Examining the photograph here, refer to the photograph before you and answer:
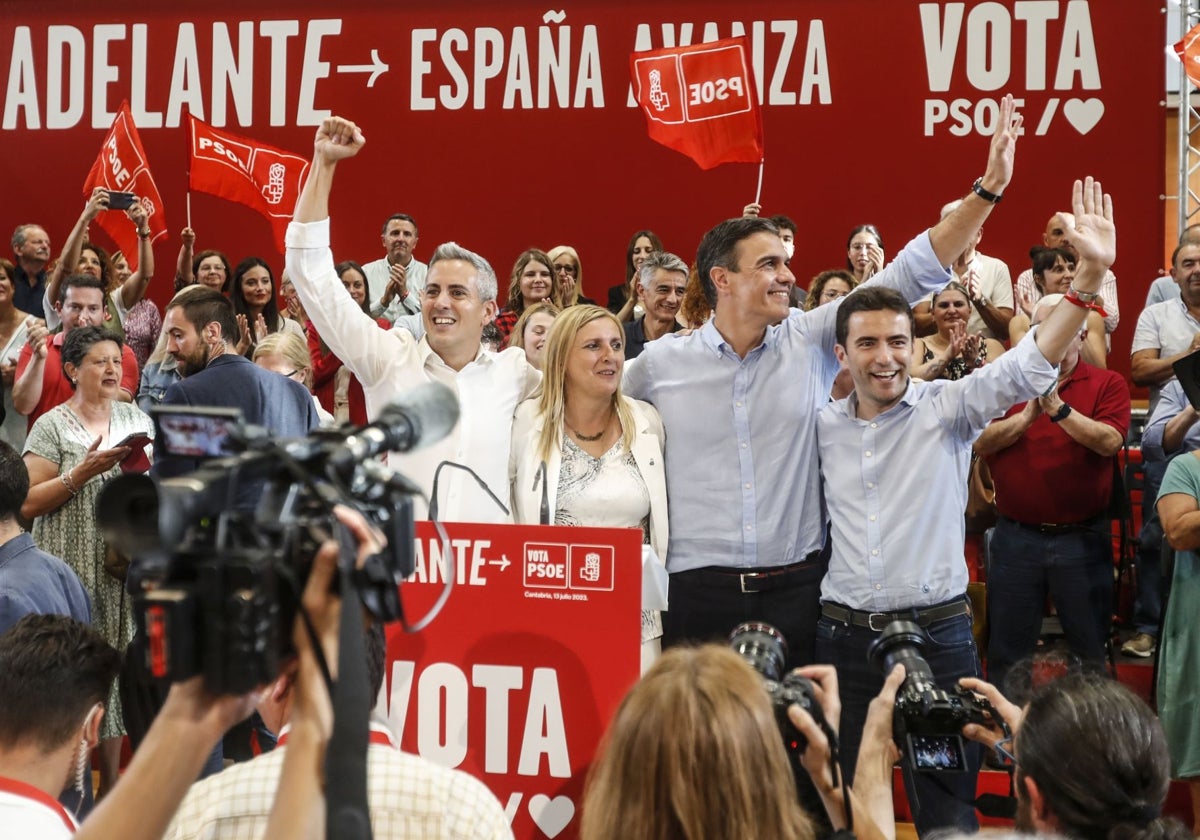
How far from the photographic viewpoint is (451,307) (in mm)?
3996

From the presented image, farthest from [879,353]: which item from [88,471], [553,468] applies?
[88,471]

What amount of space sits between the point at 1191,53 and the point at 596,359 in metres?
5.29

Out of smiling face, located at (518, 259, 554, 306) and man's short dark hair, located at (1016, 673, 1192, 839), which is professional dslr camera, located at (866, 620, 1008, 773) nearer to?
man's short dark hair, located at (1016, 673, 1192, 839)

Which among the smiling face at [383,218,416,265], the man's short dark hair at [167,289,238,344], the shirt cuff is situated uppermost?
the smiling face at [383,218,416,265]

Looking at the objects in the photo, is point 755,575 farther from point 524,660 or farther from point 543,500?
point 524,660

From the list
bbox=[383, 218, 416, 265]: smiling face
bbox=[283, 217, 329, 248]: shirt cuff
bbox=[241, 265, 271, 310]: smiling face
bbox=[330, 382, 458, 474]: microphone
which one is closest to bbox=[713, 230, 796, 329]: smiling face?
bbox=[283, 217, 329, 248]: shirt cuff

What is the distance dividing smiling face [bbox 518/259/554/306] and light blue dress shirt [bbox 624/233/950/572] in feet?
11.6

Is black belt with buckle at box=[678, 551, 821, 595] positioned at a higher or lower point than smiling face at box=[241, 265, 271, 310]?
lower

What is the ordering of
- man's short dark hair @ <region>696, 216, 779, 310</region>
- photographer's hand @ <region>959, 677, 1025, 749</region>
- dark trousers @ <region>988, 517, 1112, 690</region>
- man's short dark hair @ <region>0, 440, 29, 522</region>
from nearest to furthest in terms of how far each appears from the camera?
photographer's hand @ <region>959, 677, 1025, 749</region> → man's short dark hair @ <region>0, 440, 29, 522</region> → man's short dark hair @ <region>696, 216, 779, 310</region> → dark trousers @ <region>988, 517, 1112, 690</region>

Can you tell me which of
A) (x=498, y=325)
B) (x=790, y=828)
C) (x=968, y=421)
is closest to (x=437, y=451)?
(x=968, y=421)

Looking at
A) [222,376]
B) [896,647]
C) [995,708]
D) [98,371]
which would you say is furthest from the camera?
[98,371]

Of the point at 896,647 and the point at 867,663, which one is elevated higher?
the point at 896,647

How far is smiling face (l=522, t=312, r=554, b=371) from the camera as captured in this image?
19.1 ft

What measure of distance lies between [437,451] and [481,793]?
186 centimetres
